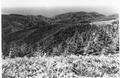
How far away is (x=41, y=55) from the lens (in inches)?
383

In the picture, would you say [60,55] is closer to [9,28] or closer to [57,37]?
[57,37]

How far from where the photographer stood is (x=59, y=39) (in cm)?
973

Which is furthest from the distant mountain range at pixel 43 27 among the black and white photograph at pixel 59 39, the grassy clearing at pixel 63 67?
the grassy clearing at pixel 63 67

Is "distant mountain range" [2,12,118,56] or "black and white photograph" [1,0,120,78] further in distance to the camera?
"distant mountain range" [2,12,118,56]

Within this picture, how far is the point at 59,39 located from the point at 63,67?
89 cm

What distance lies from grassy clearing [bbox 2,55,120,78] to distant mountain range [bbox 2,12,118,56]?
56 centimetres

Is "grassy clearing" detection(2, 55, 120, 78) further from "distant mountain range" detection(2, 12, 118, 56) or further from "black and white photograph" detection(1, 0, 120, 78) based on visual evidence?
"distant mountain range" detection(2, 12, 118, 56)

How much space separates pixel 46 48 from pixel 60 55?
473mm

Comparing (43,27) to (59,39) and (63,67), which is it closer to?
(59,39)

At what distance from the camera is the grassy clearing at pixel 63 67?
362 inches

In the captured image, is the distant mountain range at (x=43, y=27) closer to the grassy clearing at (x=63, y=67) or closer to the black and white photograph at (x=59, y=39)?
the black and white photograph at (x=59, y=39)

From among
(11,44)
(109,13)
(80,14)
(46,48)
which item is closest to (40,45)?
(46,48)

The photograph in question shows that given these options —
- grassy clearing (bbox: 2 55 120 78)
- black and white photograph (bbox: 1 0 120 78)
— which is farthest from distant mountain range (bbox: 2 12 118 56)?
grassy clearing (bbox: 2 55 120 78)

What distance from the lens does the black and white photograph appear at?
9.34 metres
